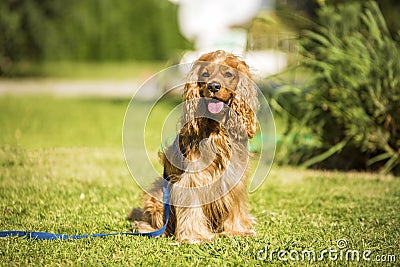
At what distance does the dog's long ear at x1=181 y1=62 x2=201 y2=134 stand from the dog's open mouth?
0.10 m

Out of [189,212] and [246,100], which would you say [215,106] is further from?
[189,212]

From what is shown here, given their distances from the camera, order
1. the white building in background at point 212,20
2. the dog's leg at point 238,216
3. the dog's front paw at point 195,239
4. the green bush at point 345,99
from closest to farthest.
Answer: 1. the dog's front paw at point 195,239
2. the dog's leg at point 238,216
3. the green bush at point 345,99
4. the white building in background at point 212,20

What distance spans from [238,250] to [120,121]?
9.07 m

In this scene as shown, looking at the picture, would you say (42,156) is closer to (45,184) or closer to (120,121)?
(45,184)

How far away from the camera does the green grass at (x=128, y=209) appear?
4180 mm

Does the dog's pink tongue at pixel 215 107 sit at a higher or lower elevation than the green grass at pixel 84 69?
lower

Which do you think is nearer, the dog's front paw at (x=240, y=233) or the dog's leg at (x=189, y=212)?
the dog's leg at (x=189, y=212)

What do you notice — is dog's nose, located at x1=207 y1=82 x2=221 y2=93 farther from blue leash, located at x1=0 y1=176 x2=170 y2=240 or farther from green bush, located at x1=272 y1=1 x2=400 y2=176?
green bush, located at x1=272 y1=1 x2=400 y2=176

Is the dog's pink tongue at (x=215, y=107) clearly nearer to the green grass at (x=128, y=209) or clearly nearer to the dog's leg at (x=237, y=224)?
the dog's leg at (x=237, y=224)

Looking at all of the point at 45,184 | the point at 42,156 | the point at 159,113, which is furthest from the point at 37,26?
the point at 45,184

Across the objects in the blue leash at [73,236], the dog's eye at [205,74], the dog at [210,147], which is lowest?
the blue leash at [73,236]

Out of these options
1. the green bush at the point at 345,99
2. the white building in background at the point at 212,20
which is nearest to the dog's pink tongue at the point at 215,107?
the green bush at the point at 345,99

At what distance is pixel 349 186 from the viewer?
6.79 meters

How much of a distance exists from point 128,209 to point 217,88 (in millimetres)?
1968
